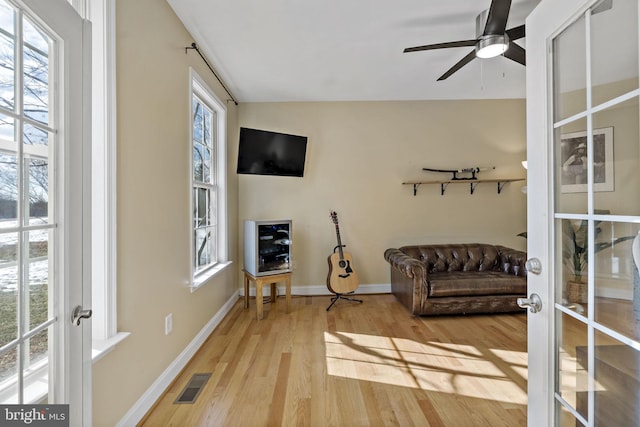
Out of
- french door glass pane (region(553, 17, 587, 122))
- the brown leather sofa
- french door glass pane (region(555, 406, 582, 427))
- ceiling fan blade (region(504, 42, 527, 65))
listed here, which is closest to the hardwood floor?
the brown leather sofa

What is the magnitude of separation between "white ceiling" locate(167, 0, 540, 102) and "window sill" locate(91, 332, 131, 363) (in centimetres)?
224

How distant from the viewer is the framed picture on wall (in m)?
0.84

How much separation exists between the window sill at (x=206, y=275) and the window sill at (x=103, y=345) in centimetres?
95

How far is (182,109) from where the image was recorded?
93.3 inches

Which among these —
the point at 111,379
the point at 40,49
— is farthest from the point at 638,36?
the point at 111,379

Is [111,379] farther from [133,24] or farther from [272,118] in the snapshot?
[272,118]

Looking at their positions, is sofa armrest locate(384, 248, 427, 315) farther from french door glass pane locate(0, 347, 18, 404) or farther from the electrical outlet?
french door glass pane locate(0, 347, 18, 404)

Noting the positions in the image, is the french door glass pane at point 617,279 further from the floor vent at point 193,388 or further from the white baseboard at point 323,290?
the white baseboard at point 323,290

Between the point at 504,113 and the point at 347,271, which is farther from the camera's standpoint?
the point at 504,113

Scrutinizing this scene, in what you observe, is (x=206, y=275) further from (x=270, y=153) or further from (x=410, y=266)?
(x=410, y=266)

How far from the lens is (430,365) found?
2305mm

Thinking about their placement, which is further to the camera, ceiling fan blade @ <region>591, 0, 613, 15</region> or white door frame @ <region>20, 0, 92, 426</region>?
white door frame @ <region>20, 0, 92, 426</region>

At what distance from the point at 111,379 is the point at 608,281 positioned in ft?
6.73

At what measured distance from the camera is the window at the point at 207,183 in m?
2.86
